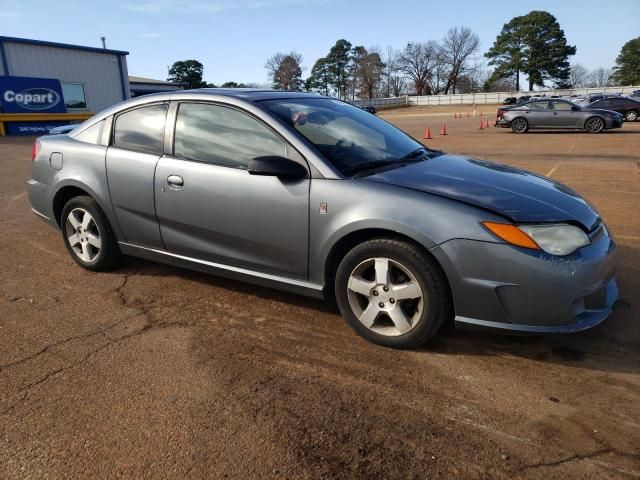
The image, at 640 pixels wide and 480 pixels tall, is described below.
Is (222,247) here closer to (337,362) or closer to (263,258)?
(263,258)

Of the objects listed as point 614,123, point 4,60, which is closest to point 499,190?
point 614,123

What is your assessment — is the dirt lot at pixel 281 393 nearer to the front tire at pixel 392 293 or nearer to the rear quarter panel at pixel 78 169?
the front tire at pixel 392 293

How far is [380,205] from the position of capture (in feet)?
9.66

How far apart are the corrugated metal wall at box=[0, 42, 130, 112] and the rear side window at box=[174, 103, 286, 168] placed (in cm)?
2710

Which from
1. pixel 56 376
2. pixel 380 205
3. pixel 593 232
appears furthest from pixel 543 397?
pixel 56 376

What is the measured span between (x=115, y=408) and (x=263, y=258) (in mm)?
1331

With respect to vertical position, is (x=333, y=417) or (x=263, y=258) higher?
(x=263, y=258)

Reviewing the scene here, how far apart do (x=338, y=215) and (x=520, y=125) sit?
65.9 ft

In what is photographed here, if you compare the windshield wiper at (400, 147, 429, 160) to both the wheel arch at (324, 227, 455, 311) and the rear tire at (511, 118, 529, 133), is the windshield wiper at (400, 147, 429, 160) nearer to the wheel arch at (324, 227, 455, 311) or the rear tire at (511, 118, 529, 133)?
the wheel arch at (324, 227, 455, 311)

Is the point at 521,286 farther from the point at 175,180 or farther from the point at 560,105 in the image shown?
the point at 560,105

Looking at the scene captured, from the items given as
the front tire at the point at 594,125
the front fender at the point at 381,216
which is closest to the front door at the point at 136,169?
the front fender at the point at 381,216

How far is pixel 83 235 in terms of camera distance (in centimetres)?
443

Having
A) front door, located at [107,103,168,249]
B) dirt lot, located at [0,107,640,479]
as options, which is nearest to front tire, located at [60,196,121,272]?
front door, located at [107,103,168,249]

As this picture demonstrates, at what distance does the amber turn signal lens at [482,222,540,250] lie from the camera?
8.83 feet
